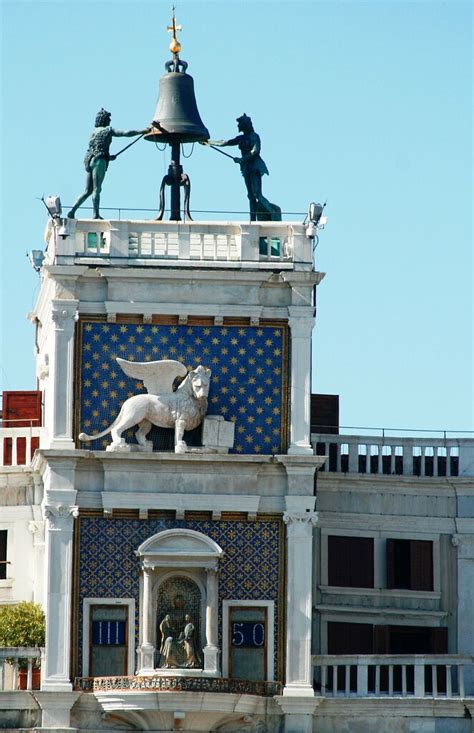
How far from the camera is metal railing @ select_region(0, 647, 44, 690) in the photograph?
213 feet

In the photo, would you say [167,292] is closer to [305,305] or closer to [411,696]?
[305,305]

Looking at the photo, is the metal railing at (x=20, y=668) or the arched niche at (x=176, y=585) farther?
the metal railing at (x=20, y=668)

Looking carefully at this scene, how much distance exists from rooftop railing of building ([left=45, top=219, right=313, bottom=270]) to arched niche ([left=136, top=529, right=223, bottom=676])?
20.9 ft

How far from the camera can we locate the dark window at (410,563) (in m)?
68.9

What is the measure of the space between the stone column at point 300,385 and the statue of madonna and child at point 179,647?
15.4ft

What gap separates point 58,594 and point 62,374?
5.00m

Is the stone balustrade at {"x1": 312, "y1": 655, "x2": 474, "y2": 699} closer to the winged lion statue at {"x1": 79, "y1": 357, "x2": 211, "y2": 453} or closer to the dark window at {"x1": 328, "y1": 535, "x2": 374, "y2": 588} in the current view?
the dark window at {"x1": 328, "y1": 535, "x2": 374, "y2": 588}

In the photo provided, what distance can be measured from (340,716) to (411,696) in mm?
1764

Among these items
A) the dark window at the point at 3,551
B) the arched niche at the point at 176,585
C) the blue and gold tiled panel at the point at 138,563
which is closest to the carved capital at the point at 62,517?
the blue and gold tiled panel at the point at 138,563

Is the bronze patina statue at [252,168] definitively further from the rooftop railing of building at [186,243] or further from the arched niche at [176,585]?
the arched niche at [176,585]

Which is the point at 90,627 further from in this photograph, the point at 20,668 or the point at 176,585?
the point at 176,585

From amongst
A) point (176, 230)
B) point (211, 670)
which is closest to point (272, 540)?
point (211, 670)

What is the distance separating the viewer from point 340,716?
6519 centimetres

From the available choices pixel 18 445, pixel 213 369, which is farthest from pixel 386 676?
pixel 18 445
